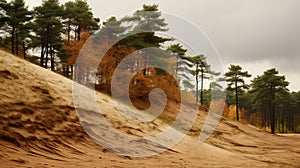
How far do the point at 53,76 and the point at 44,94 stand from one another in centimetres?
269

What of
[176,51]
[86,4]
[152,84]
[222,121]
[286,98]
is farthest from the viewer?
[286,98]

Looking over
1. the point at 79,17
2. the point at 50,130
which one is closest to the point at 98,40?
the point at 79,17

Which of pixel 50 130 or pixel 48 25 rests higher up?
pixel 48 25

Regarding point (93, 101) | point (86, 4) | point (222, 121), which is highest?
point (86, 4)

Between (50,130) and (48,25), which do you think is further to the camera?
(48,25)

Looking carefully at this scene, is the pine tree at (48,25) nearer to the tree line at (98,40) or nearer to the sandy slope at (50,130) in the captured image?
the tree line at (98,40)

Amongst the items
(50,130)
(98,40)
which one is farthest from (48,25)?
(50,130)

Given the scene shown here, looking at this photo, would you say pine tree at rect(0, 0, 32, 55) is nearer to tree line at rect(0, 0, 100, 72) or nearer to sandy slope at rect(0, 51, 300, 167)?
tree line at rect(0, 0, 100, 72)

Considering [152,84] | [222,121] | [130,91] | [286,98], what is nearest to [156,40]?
[152,84]

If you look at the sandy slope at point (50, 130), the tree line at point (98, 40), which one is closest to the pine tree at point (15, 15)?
the tree line at point (98, 40)

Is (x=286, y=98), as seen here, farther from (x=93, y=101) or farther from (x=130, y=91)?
(x=93, y=101)

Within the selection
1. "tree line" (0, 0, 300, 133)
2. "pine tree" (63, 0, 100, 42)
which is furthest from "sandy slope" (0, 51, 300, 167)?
"pine tree" (63, 0, 100, 42)

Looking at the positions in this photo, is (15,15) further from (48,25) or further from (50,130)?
(50,130)

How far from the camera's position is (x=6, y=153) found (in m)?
8.16
